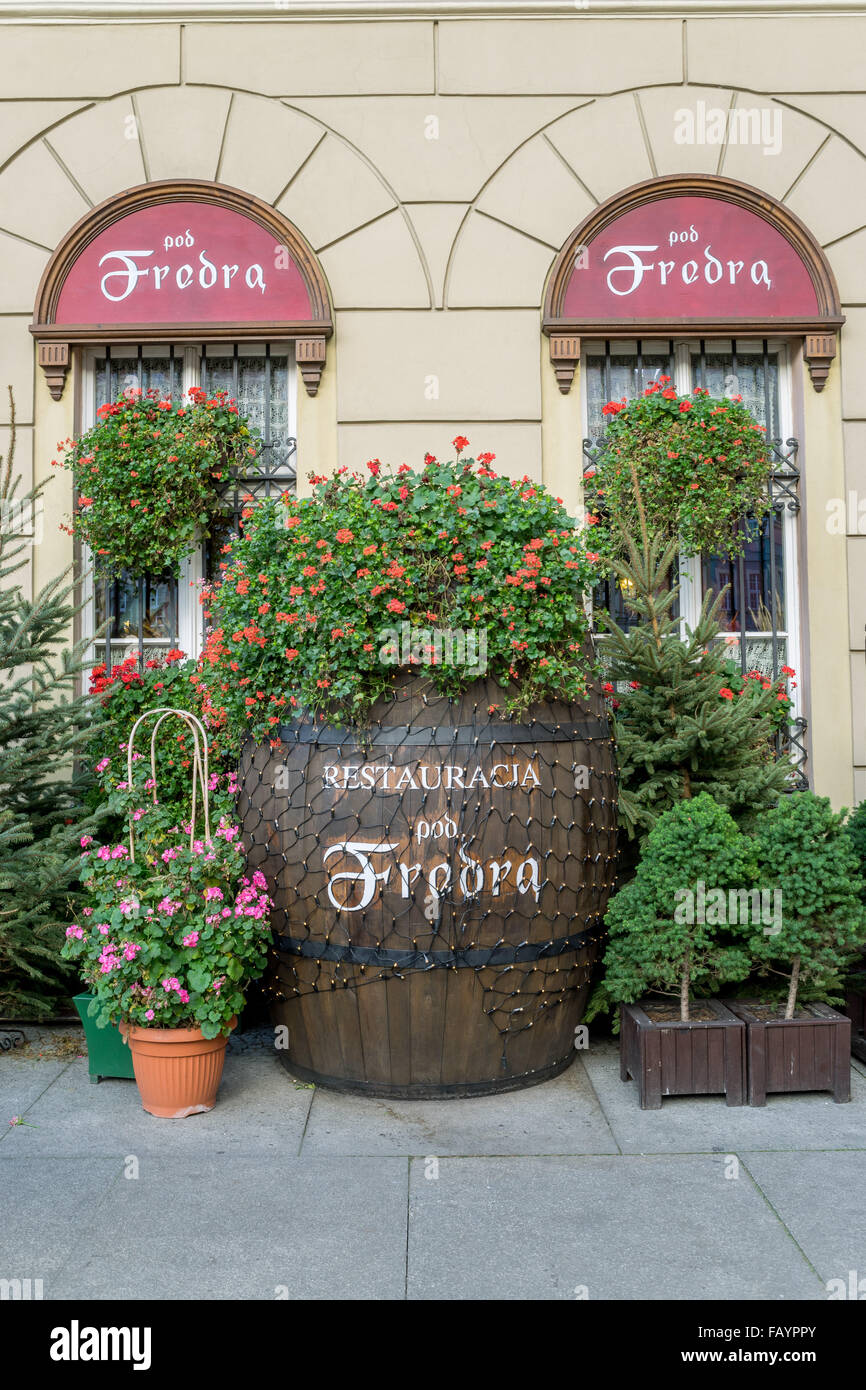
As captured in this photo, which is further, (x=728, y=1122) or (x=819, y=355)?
(x=819, y=355)

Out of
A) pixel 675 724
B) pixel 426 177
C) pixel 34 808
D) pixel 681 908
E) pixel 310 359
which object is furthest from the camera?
pixel 426 177

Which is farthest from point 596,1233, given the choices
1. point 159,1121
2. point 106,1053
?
point 106,1053

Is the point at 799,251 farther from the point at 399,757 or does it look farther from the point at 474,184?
the point at 399,757

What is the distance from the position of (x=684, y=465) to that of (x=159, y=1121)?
14.6ft

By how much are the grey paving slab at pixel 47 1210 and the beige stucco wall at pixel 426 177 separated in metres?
3.80

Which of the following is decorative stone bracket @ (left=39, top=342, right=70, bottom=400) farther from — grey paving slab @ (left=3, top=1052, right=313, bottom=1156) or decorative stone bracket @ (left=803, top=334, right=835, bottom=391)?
decorative stone bracket @ (left=803, top=334, right=835, bottom=391)

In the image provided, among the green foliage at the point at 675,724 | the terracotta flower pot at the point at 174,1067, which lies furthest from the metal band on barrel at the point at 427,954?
the green foliage at the point at 675,724

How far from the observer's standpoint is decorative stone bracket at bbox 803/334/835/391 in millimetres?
6625

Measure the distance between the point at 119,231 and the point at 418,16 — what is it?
2303 mm

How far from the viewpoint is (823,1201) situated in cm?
367

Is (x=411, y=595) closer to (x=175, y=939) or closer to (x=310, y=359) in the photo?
(x=175, y=939)

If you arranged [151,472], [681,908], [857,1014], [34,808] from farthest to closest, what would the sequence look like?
[151,472] < [34,808] < [857,1014] < [681,908]

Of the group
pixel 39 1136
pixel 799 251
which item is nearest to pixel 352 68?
pixel 799 251

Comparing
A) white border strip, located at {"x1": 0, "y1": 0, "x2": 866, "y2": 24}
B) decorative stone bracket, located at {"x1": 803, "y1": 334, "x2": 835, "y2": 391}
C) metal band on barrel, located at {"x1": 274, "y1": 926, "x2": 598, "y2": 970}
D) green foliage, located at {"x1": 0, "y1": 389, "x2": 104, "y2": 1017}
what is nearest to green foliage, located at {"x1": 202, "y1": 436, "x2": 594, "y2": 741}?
metal band on barrel, located at {"x1": 274, "y1": 926, "x2": 598, "y2": 970}
